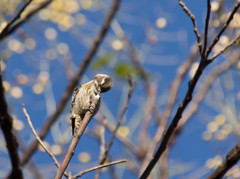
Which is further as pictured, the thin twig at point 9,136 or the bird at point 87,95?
the thin twig at point 9,136

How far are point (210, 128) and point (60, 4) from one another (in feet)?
10.0

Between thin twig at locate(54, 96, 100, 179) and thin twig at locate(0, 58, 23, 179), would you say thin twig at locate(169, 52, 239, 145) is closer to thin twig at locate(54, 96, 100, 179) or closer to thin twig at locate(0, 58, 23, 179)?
thin twig at locate(0, 58, 23, 179)

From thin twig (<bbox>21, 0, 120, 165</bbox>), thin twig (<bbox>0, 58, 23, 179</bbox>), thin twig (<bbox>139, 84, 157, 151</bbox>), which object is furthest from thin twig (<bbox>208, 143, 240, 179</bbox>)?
thin twig (<bbox>139, 84, 157, 151</bbox>)

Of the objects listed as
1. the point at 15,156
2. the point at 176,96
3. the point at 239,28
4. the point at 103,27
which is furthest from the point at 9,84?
the point at 239,28

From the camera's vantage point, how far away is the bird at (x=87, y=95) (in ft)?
5.11

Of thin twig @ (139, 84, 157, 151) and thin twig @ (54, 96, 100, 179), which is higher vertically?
A: thin twig @ (54, 96, 100, 179)

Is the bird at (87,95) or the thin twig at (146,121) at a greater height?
the bird at (87,95)

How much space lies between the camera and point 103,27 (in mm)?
3879

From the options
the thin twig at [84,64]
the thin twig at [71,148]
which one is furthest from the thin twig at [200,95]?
the thin twig at [71,148]

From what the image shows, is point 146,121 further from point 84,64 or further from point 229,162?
point 229,162

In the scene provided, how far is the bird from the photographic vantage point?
156 cm

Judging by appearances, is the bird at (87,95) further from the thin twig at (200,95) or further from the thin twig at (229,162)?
the thin twig at (200,95)

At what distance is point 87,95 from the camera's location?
5.61 ft

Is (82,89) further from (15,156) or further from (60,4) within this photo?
(60,4)
